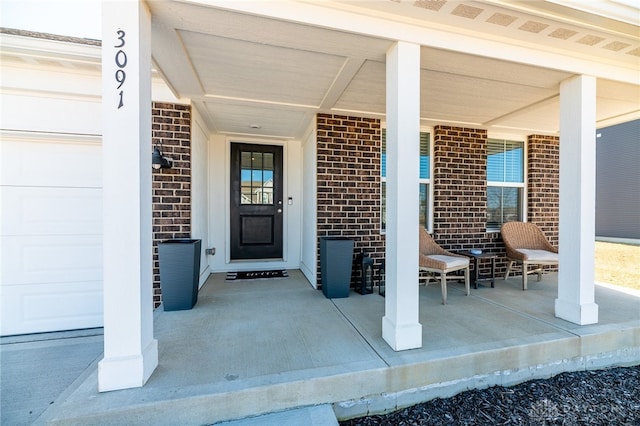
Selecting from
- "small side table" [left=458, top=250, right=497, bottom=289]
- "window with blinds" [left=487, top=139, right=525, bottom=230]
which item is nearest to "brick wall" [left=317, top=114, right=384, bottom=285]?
"small side table" [left=458, top=250, right=497, bottom=289]

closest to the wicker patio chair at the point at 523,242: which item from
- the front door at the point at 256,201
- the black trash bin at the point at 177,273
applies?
the front door at the point at 256,201

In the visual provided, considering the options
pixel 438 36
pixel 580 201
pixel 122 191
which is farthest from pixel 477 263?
pixel 122 191

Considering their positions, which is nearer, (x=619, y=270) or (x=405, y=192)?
(x=405, y=192)

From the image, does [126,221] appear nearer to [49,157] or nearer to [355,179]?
[49,157]

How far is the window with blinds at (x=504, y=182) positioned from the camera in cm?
464

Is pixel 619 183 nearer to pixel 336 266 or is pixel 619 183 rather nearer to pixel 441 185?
pixel 441 185

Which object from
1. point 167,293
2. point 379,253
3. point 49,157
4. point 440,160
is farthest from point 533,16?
point 49,157

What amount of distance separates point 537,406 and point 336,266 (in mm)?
2099

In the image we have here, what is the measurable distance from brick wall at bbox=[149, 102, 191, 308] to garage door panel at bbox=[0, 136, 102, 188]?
0.61 metres

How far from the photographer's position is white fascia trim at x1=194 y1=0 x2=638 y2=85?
183 centimetres

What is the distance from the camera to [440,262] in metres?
3.25

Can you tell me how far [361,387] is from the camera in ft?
5.87

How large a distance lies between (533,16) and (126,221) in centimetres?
318

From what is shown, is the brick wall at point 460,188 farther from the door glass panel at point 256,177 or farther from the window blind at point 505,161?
the door glass panel at point 256,177
